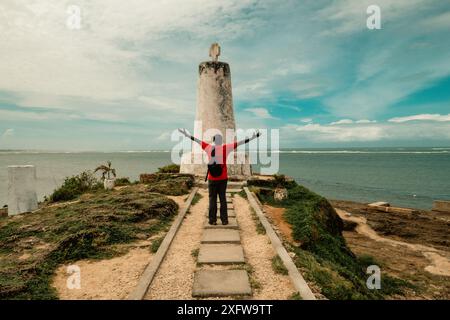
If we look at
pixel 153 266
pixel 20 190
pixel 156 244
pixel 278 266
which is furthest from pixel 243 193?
pixel 20 190

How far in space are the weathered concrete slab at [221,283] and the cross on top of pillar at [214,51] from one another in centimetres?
1190

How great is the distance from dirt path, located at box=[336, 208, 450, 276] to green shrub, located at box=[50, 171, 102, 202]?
14841mm

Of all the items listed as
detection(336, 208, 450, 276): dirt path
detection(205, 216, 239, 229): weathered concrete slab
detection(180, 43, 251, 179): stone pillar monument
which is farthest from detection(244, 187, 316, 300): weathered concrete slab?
detection(336, 208, 450, 276): dirt path

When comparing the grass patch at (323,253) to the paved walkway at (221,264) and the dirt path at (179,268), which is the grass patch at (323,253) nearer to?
the paved walkway at (221,264)

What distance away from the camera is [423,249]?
1538 centimetres

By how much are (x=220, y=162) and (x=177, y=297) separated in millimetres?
3947

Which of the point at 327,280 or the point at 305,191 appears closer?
the point at 327,280

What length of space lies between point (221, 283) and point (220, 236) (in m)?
2.31

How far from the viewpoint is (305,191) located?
42.0 feet

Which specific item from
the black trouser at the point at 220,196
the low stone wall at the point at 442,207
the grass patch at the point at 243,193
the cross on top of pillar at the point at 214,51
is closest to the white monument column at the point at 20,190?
the black trouser at the point at 220,196

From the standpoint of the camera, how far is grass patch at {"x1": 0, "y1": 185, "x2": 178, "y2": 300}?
521cm

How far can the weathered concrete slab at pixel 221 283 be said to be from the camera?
4.47 meters
